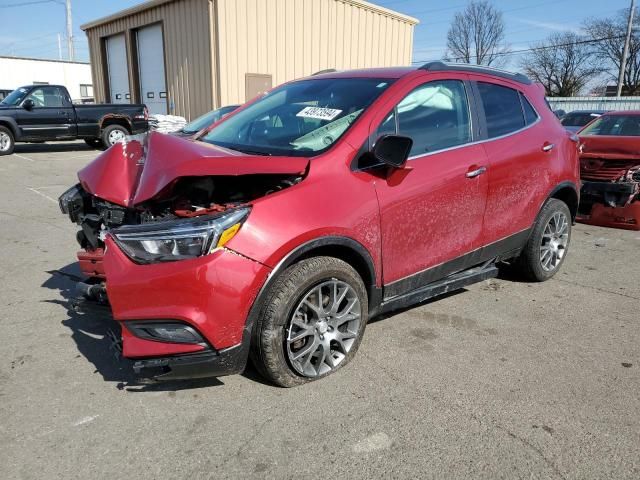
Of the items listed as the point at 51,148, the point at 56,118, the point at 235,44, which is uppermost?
the point at 235,44

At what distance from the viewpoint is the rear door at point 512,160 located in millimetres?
3846

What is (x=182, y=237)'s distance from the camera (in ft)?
8.13

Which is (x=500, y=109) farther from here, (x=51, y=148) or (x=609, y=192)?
(x=51, y=148)

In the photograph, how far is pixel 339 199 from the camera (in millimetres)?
2896

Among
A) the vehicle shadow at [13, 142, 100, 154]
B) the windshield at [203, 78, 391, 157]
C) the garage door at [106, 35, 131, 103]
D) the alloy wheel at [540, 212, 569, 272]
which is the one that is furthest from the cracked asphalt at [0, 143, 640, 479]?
the garage door at [106, 35, 131, 103]

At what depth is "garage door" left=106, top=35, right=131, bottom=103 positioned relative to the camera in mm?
21672

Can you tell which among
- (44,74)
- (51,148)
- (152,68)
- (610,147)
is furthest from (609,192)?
(44,74)

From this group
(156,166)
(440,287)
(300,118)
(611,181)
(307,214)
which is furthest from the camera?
(611,181)

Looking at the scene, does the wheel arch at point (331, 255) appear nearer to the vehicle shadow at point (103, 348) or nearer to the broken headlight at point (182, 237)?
the broken headlight at point (182, 237)

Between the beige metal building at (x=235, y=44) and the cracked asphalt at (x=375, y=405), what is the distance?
13.7 m

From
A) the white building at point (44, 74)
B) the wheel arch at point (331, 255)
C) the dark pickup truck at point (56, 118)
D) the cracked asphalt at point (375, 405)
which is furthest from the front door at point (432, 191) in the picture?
the white building at point (44, 74)

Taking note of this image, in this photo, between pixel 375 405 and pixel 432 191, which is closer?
pixel 375 405

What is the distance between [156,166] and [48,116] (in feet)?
47.9

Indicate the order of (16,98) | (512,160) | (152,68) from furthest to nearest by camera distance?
(152,68), (16,98), (512,160)
